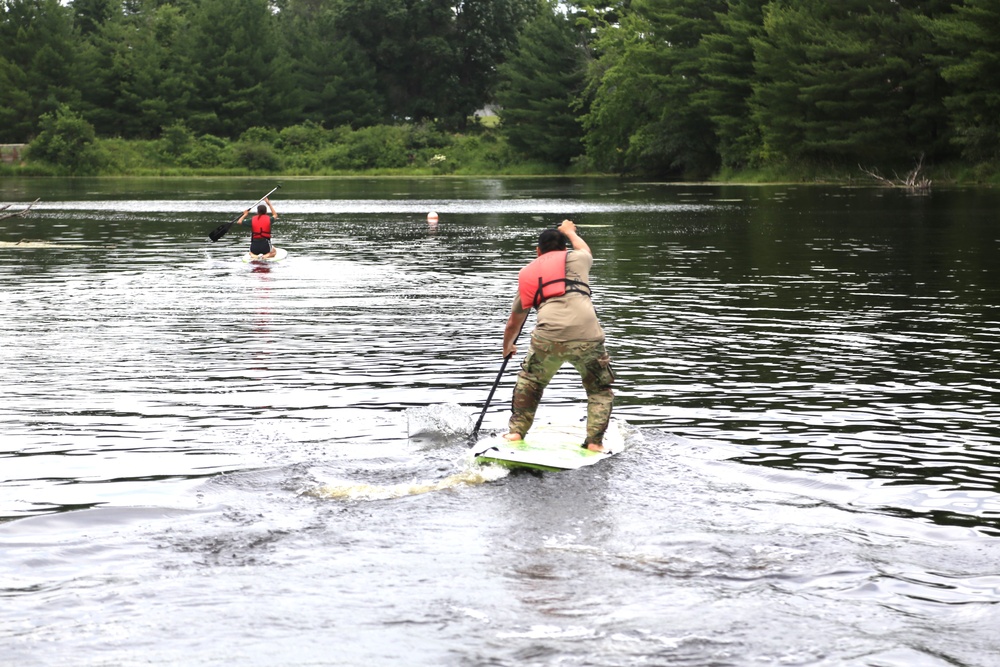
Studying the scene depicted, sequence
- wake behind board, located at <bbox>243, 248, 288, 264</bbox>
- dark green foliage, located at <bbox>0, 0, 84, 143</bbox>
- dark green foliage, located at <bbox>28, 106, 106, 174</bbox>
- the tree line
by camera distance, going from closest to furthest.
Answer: wake behind board, located at <bbox>243, 248, 288, 264</bbox> < the tree line < dark green foliage, located at <bbox>28, 106, 106, 174</bbox> < dark green foliage, located at <bbox>0, 0, 84, 143</bbox>

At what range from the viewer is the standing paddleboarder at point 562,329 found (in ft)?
34.5

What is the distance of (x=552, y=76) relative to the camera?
330ft

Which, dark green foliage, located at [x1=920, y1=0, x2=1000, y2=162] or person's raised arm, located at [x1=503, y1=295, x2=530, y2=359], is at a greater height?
dark green foliage, located at [x1=920, y1=0, x2=1000, y2=162]

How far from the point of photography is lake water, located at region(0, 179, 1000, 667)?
6.99 m

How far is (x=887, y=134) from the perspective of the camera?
63.3 metres

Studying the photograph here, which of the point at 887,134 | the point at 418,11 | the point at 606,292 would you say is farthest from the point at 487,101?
the point at 606,292

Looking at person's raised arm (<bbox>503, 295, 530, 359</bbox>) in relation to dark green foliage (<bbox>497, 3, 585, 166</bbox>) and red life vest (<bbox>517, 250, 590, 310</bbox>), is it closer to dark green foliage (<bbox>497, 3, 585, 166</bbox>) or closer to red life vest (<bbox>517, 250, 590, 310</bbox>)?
red life vest (<bbox>517, 250, 590, 310</bbox>)

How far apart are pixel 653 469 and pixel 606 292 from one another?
12736mm

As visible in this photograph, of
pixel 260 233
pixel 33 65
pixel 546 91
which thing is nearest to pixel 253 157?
pixel 33 65

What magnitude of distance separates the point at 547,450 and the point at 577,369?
2.31 ft

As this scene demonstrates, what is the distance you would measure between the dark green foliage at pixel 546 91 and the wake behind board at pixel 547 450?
8891cm

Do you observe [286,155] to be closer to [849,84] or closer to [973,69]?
[849,84]

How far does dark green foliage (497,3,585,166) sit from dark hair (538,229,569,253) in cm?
8911

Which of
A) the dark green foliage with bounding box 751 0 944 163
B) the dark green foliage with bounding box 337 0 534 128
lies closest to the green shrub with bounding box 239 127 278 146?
the dark green foliage with bounding box 337 0 534 128
